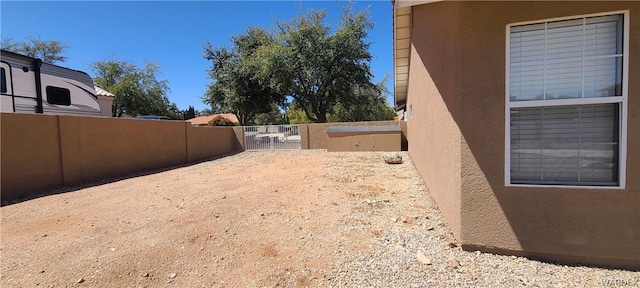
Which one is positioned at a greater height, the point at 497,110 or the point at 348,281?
the point at 497,110

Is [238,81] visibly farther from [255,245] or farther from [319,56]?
[255,245]

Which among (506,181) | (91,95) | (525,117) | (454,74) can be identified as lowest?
(506,181)

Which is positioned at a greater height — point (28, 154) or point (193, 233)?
point (28, 154)

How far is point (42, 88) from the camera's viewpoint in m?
8.55

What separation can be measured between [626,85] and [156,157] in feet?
39.0

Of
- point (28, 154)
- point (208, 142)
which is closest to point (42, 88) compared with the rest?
point (28, 154)

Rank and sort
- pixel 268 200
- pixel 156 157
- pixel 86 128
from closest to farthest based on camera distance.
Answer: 1. pixel 268 200
2. pixel 86 128
3. pixel 156 157

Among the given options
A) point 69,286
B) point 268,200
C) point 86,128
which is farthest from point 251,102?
point 69,286

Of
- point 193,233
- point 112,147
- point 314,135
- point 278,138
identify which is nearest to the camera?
point 193,233

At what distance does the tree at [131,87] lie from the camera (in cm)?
2353

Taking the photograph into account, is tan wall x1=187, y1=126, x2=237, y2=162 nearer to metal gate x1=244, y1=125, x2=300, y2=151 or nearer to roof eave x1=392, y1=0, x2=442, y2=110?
Result: metal gate x1=244, y1=125, x2=300, y2=151

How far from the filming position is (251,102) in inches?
835

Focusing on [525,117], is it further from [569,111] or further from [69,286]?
[69,286]

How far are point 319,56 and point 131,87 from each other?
683 inches
